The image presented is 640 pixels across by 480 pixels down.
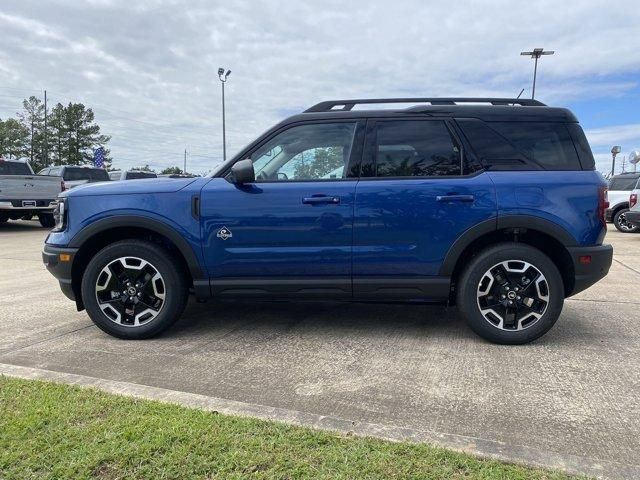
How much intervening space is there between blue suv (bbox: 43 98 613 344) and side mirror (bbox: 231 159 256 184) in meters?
0.01

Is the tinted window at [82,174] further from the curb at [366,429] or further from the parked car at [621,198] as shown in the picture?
the parked car at [621,198]

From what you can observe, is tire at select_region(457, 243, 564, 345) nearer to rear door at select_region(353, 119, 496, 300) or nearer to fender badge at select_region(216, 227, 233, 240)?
rear door at select_region(353, 119, 496, 300)

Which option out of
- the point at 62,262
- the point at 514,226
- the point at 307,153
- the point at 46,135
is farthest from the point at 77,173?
the point at 46,135

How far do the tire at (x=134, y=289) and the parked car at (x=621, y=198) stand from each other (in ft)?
51.3

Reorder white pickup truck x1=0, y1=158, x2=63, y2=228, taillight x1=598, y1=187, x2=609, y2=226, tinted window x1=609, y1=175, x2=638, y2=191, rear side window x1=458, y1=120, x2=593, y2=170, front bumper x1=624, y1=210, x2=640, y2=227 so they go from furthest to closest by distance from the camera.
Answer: tinted window x1=609, y1=175, x2=638, y2=191
white pickup truck x1=0, y1=158, x2=63, y2=228
front bumper x1=624, y1=210, x2=640, y2=227
rear side window x1=458, y1=120, x2=593, y2=170
taillight x1=598, y1=187, x2=609, y2=226

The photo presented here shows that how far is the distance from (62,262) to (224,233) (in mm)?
1380

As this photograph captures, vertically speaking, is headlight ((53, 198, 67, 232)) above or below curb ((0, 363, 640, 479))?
above

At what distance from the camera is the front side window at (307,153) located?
13.7 feet

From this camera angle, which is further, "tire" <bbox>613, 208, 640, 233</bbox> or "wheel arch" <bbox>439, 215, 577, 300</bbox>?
"tire" <bbox>613, 208, 640, 233</bbox>

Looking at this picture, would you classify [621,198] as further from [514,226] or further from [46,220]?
[46,220]

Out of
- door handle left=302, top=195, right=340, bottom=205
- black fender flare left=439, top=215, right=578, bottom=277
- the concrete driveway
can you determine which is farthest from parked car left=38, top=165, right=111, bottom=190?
black fender flare left=439, top=215, right=578, bottom=277

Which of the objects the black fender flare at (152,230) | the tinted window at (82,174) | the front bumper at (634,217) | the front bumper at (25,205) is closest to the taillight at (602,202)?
the black fender flare at (152,230)

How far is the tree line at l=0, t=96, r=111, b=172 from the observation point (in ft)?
183

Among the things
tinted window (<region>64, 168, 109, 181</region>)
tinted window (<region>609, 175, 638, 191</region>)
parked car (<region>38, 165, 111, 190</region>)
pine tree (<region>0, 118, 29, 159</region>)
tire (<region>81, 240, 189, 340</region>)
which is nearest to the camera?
tire (<region>81, 240, 189, 340</region>)
